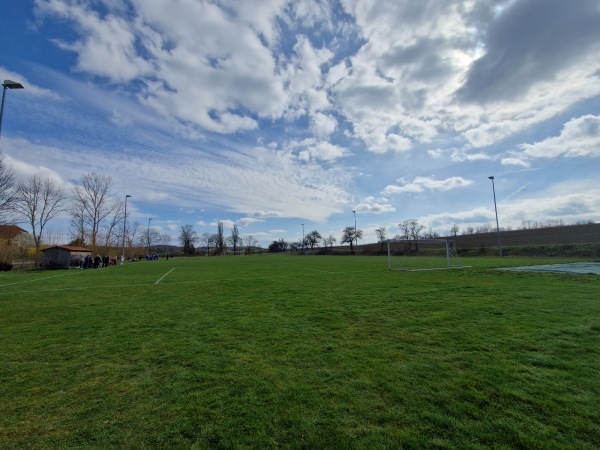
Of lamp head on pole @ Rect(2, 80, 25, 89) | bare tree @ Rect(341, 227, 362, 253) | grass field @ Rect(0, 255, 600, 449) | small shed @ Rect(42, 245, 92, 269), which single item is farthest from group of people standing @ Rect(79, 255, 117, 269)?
bare tree @ Rect(341, 227, 362, 253)

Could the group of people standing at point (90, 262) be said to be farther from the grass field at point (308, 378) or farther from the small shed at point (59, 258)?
the grass field at point (308, 378)

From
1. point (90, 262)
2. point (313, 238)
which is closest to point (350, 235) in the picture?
point (313, 238)

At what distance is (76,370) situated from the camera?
427 cm

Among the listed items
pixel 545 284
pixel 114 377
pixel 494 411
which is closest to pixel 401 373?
pixel 494 411

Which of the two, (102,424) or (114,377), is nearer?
(102,424)

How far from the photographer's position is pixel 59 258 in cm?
3022

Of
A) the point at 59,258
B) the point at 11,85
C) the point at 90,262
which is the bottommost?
the point at 90,262

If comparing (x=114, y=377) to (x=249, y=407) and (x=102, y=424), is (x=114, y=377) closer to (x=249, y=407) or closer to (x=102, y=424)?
(x=102, y=424)

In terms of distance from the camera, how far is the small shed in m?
29.9

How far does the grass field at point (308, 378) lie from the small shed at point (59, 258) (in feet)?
90.8

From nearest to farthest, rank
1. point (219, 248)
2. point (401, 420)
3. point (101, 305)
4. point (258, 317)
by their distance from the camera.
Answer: point (401, 420), point (258, 317), point (101, 305), point (219, 248)

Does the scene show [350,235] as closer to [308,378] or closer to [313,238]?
[313,238]

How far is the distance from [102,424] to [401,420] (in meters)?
2.87

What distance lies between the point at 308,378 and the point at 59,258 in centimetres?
3576
